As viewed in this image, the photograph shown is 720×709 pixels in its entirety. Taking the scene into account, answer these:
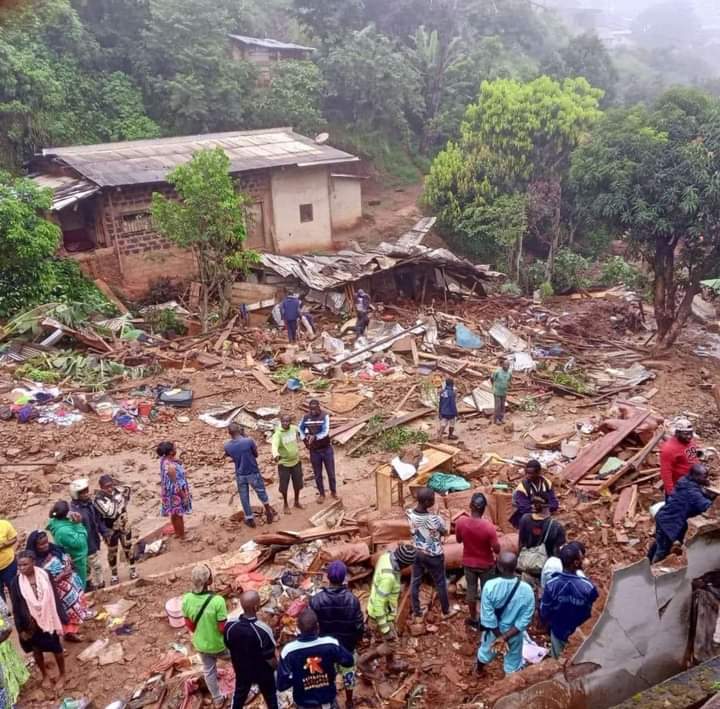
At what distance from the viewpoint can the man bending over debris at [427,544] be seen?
20.8 ft

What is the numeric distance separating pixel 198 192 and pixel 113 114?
15101mm

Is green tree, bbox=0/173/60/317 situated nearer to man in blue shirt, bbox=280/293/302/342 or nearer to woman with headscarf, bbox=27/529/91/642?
man in blue shirt, bbox=280/293/302/342

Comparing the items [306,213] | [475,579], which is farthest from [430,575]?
[306,213]

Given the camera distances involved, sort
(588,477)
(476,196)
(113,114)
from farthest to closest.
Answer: (113,114)
(476,196)
(588,477)

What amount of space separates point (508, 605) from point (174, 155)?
20.2m

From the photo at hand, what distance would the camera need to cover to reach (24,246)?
16812 mm

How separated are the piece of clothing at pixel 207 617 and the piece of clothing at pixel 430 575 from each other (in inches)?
75.4

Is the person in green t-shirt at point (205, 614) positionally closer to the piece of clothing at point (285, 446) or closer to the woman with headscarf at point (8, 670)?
the woman with headscarf at point (8, 670)

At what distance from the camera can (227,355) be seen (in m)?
16.8

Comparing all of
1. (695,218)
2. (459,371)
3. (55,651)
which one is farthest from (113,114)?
(55,651)

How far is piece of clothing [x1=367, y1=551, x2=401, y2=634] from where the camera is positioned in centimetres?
603

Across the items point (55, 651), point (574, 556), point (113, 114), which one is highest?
point (113, 114)

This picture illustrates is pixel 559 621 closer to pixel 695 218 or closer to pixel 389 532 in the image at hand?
pixel 389 532

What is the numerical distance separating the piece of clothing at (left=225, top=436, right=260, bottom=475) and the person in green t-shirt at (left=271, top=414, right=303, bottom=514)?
0.39 m
